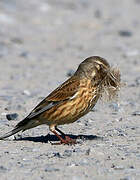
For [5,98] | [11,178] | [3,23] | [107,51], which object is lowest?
[11,178]

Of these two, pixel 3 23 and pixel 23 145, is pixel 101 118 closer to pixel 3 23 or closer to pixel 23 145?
pixel 23 145

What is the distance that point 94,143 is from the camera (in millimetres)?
8781

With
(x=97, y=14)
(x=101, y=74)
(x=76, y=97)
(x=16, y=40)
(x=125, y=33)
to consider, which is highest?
(x=97, y=14)

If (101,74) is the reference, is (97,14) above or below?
above

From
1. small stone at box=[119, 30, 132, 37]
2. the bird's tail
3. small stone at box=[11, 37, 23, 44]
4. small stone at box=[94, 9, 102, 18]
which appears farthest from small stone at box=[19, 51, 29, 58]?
the bird's tail

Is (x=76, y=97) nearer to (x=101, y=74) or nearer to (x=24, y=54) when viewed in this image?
(x=101, y=74)

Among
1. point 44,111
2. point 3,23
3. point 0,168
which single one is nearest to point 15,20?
point 3,23

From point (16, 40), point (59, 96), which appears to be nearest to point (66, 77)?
point (16, 40)

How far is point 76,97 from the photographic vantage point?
8805 mm

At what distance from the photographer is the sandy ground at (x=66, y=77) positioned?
24.8ft

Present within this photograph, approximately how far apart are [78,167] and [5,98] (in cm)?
486

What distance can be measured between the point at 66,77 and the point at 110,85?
5.72m

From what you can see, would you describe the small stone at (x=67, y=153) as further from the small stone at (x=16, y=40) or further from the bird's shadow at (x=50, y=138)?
the small stone at (x=16, y=40)

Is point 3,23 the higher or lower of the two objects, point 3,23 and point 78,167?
the higher
